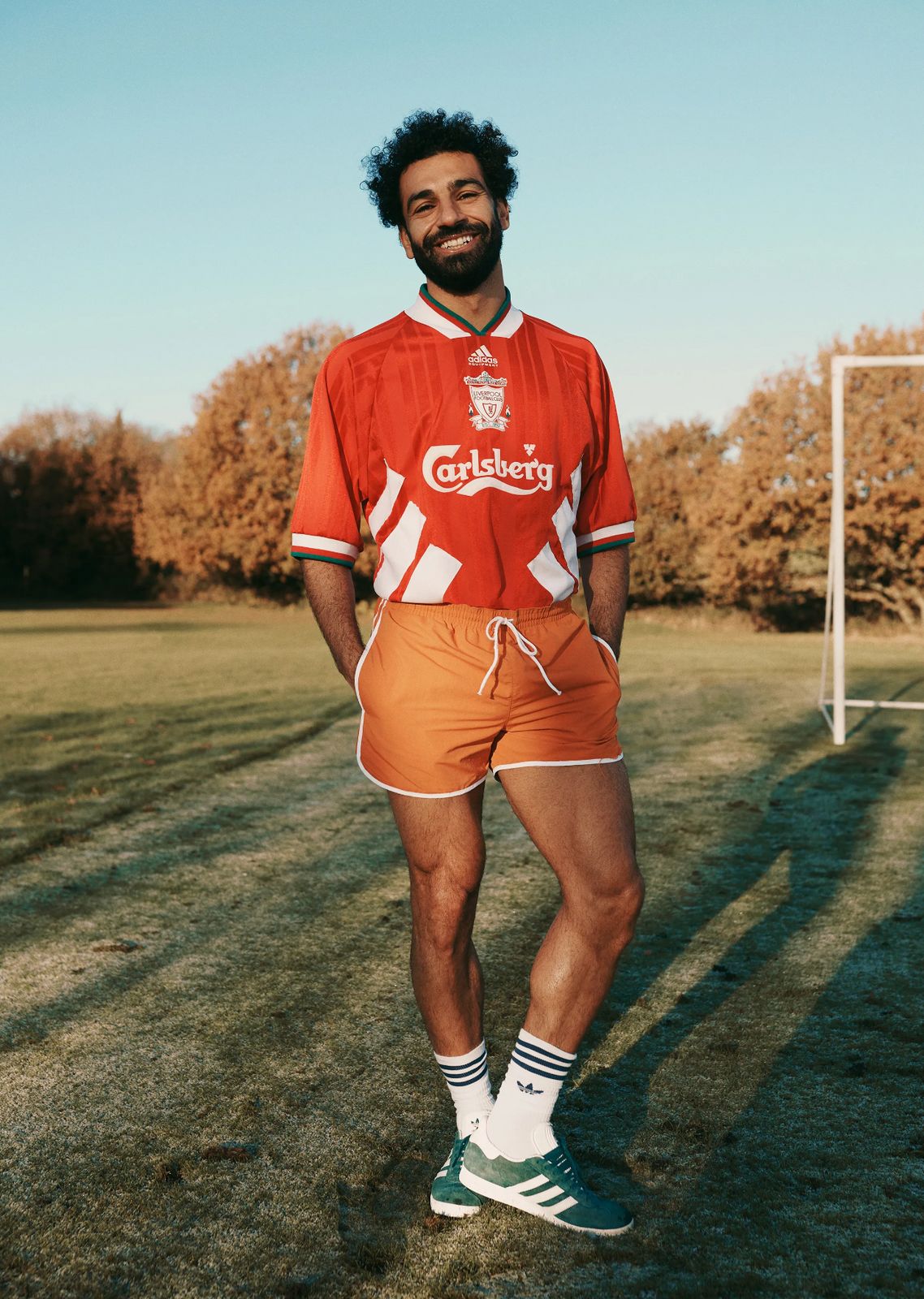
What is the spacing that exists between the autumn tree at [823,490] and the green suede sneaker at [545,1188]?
27742 millimetres

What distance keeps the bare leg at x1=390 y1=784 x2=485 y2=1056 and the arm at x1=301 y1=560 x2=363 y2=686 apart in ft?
1.14

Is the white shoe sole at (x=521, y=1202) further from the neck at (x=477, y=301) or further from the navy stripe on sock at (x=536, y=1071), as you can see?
the neck at (x=477, y=301)

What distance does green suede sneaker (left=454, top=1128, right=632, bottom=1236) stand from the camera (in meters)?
2.40

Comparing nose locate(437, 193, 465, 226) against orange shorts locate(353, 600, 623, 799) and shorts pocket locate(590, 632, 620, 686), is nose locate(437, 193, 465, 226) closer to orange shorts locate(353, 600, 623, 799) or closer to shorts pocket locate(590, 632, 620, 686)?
orange shorts locate(353, 600, 623, 799)

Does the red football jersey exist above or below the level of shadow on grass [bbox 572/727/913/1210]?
above

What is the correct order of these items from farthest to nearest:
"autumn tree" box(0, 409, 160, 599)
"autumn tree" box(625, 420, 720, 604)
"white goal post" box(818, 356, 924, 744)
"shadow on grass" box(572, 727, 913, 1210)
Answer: "autumn tree" box(0, 409, 160, 599), "autumn tree" box(625, 420, 720, 604), "white goal post" box(818, 356, 924, 744), "shadow on grass" box(572, 727, 913, 1210)

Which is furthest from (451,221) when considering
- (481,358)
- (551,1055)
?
(551,1055)

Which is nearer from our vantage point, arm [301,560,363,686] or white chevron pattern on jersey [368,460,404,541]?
white chevron pattern on jersey [368,460,404,541]

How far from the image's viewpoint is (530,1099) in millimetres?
2482

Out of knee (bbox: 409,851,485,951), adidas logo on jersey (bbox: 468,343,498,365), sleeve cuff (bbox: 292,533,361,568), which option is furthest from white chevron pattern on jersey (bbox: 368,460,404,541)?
knee (bbox: 409,851,485,951)

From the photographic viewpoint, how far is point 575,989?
2.45 meters

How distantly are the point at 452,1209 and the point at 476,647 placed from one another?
3.97 ft

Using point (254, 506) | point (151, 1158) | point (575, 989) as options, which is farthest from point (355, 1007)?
point (254, 506)

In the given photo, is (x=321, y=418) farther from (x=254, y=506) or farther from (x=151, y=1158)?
(x=254, y=506)
